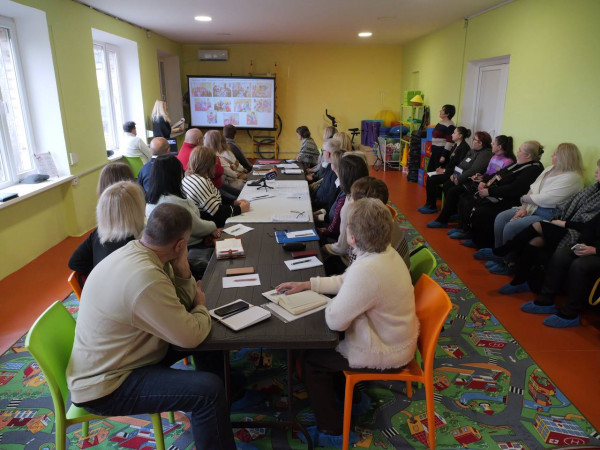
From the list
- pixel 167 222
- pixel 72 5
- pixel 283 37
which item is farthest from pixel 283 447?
pixel 283 37

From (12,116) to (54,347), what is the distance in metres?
3.74

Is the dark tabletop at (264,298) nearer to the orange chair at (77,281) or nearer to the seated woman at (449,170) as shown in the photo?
the orange chair at (77,281)

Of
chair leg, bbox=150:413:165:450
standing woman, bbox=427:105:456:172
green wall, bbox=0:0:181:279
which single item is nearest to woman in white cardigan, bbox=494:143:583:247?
standing woman, bbox=427:105:456:172

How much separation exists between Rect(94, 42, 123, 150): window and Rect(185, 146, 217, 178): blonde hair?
3.56 meters

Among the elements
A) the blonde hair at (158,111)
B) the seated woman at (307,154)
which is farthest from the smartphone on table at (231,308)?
the blonde hair at (158,111)

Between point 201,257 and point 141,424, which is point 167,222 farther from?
point 201,257

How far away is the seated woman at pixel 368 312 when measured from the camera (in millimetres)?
1708

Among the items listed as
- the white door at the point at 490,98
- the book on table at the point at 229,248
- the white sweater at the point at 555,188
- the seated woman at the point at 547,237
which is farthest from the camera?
the white door at the point at 490,98

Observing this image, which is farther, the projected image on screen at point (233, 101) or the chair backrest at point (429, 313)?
the projected image on screen at point (233, 101)

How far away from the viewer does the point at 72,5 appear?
4.88 meters

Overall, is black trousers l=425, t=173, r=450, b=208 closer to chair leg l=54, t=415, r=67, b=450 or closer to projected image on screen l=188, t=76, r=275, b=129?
projected image on screen l=188, t=76, r=275, b=129

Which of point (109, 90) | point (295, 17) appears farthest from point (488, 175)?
point (109, 90)

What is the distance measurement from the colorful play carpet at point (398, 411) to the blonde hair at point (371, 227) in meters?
0.90

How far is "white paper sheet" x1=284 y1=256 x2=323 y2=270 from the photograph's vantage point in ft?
7.57
